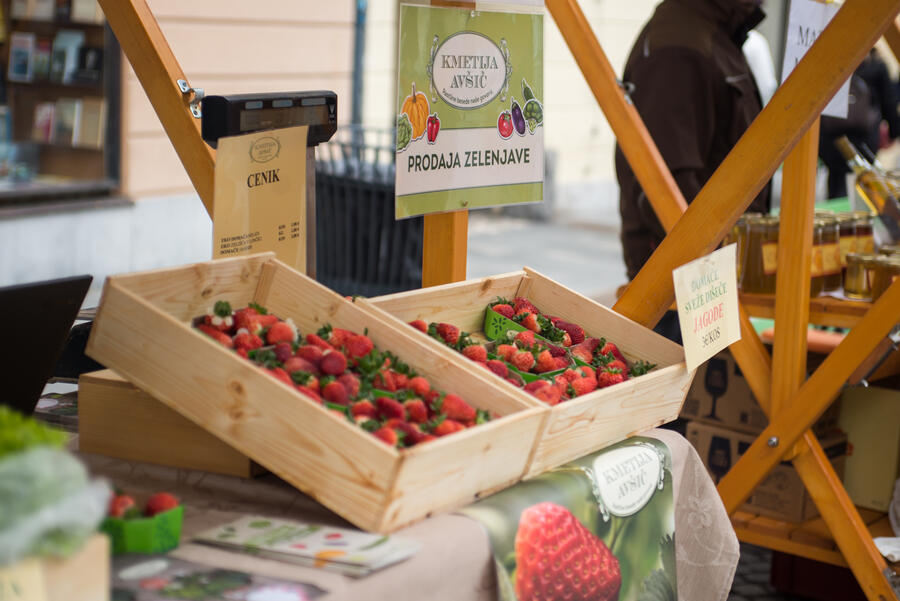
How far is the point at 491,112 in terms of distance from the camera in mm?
2277

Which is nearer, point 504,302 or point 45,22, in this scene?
point 504,302

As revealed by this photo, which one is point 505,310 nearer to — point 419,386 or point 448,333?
point 448,333

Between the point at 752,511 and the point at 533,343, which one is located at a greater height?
the point at 533,343

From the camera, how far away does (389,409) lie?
1.52 meters

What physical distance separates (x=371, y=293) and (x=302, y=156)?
87.3 inches

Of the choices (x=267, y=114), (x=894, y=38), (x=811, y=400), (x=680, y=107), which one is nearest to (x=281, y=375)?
(x=267, y=114)

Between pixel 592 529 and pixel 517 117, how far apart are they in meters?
1.03

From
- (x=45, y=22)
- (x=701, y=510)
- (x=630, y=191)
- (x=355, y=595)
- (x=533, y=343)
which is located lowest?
(x=701, y=510)

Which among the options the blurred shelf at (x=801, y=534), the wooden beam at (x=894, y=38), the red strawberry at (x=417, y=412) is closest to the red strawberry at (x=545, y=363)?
the red strawberry at (x=417, y=412)

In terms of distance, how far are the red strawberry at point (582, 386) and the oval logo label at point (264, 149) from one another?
707mm

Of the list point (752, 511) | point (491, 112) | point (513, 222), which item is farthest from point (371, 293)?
point (513, 222)

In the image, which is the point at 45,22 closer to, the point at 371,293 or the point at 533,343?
the point at 371,293

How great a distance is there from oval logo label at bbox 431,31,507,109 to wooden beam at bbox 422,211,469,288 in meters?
0.25

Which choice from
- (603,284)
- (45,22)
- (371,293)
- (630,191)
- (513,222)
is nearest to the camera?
(630,191)
